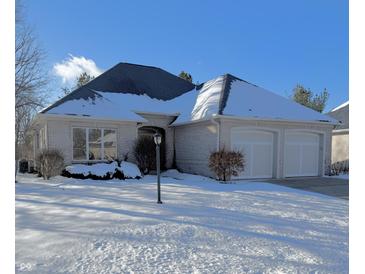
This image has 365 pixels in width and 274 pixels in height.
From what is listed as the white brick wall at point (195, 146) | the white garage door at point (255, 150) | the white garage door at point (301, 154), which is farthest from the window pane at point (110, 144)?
the white garage door at point (301, 154)

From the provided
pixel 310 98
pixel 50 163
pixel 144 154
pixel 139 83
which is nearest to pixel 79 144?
pixel 50 163

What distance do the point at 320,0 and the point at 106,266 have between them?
835 cm

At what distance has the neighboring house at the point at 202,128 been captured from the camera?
1244 centimetres

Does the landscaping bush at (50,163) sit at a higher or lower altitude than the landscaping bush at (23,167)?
higher

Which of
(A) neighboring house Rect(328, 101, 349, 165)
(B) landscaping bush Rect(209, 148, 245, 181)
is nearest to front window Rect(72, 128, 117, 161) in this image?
(B) landscaping bush Rect(209, 148, 245, 181)

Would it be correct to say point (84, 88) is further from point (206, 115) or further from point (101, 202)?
point (101, 202)

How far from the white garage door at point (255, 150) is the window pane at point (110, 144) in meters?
6.21

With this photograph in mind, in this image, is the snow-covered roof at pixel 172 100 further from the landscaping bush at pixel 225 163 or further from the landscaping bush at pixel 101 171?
the landscaping bush at pixel 101 171

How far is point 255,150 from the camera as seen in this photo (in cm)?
1310

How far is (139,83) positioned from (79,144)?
6.93 meters

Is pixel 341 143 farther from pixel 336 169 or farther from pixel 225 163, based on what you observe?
pixel 225 163

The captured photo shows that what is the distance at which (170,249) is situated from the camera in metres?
3.83

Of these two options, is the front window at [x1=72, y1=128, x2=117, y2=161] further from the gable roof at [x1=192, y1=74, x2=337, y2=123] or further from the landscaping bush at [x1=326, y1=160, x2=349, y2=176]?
the landscaping bush at [x1=326, y1=160, x2=349, y2=176]
